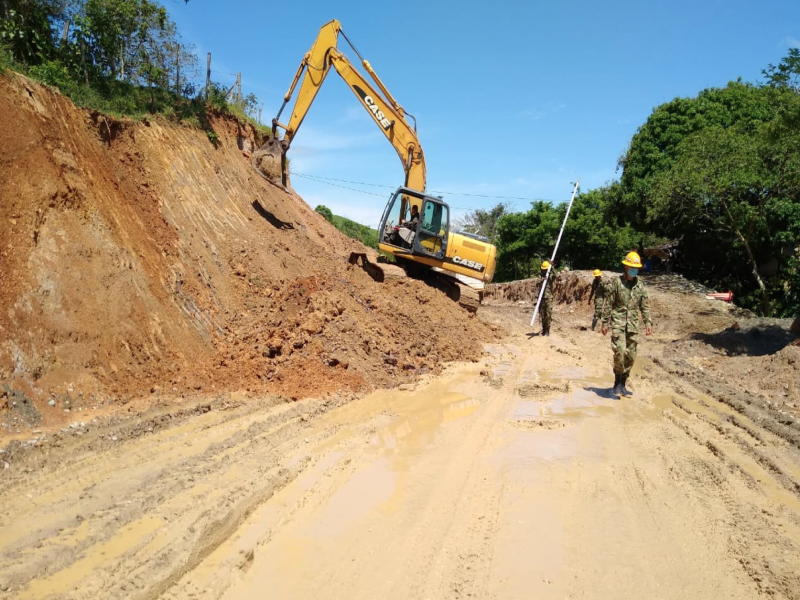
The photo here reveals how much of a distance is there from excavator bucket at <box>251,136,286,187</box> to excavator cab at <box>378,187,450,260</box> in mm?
3240

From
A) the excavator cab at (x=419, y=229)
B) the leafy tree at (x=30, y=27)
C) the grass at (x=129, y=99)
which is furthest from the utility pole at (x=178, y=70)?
the excavator cab at (x=419, y=229)

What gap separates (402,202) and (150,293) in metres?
7.83

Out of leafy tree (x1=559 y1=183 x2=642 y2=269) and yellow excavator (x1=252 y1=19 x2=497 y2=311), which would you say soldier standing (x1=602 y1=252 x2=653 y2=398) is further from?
leafy tree (x1=559 y1=183 x2=642 y2=269)

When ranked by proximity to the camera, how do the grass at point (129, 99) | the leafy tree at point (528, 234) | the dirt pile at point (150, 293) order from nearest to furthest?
the dirt pile at point (150, 293) < the grass at point (129, 99) < the leafy tree at point (528, 234)

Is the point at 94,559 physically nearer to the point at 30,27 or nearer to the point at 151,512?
the point at 151,512

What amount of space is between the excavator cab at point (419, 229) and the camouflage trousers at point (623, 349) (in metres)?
6.70

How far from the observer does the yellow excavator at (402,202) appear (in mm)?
14102

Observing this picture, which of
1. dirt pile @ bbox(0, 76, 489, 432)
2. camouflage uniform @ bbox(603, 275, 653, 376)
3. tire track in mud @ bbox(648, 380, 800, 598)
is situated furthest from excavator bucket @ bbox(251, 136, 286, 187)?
tire track in mud @ bbox(648, 380, 800, 598)

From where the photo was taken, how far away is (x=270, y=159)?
14352 millimetres

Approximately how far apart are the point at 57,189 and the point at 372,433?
562 cm

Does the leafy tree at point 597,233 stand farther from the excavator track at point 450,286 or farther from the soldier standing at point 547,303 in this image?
the excavator track at point 450,286

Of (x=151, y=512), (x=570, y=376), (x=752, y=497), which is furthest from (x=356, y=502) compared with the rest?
(x=570, y=376)

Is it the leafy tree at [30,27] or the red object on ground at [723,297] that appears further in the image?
the red object on ground at [723,297]

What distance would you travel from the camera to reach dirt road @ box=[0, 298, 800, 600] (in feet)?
10.7
